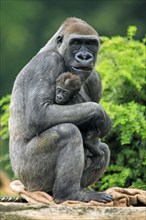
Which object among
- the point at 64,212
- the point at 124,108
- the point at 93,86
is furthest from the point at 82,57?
the point at 124,108

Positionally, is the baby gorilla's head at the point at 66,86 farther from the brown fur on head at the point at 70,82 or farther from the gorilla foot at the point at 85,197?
the gorilla foot at the point at 85,197

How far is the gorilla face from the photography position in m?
7.86

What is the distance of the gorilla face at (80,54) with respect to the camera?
25.8 feet

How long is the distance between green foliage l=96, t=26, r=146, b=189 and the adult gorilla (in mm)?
2539

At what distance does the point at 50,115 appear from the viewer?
7762 millimetres

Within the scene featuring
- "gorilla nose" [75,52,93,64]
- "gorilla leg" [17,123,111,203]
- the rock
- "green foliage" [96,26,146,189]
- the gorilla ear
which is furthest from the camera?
"green foliage" [96,26,146,189]

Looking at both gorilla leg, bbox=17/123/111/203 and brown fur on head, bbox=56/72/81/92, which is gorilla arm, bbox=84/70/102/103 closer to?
brown fur on head, bbox=56/72/81/92

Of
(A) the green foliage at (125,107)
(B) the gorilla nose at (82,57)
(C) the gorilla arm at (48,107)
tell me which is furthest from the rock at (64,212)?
(A) the green foliage at (125,107)

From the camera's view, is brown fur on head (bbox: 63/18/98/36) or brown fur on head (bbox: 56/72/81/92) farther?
brown fur on head (bbox: 63/18/98/36)

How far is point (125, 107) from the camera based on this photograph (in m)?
11.2

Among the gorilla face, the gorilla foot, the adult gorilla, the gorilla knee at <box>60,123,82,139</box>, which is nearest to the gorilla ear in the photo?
the adult gorilla

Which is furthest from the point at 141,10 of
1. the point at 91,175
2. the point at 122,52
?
the point at 91,175

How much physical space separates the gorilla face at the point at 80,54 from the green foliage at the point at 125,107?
8.53 ft

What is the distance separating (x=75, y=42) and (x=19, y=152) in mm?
1093
